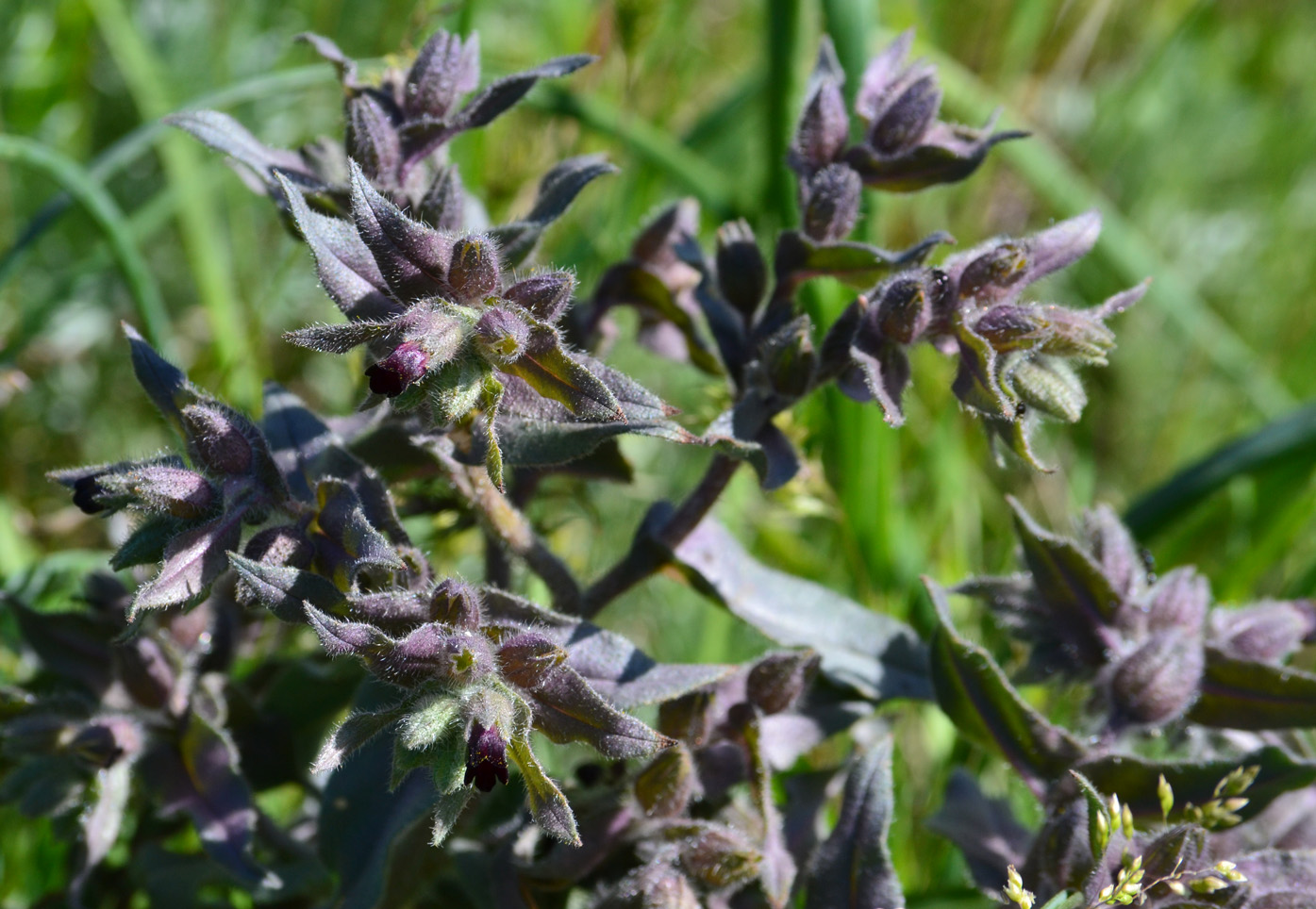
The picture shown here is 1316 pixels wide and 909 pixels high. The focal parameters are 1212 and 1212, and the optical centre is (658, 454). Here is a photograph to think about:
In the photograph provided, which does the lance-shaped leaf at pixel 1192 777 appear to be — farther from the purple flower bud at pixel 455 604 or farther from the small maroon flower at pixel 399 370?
the small maroon flower at pixel 399 370

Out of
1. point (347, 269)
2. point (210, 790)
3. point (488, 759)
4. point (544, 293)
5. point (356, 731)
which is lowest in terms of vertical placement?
point (210, 790)

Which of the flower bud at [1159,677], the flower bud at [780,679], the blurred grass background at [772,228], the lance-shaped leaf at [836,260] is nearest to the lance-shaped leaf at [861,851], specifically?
the flower bud at [780,679]

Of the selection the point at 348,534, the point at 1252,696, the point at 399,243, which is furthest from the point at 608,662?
the point at 1252,696

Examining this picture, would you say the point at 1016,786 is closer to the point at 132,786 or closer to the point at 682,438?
the point at 682,438

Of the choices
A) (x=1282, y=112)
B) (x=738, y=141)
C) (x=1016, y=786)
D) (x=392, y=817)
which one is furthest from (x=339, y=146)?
(x=1282, y=112)

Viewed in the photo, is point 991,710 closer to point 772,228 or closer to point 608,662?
point 608,662
